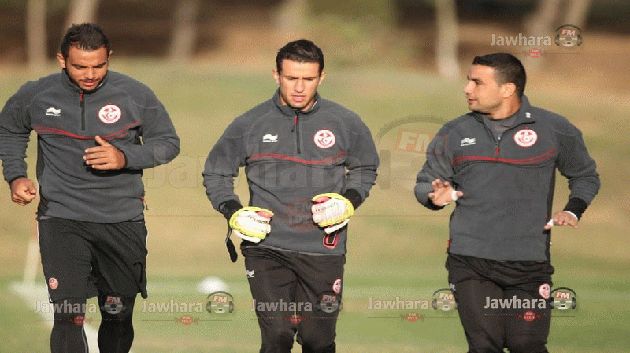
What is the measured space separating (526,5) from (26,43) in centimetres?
735

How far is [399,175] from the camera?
13.4m

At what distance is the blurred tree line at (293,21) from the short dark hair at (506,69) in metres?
12.6

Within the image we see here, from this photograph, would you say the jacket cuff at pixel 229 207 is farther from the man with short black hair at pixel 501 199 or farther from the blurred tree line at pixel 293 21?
the blurred tree line at pixel 293 21

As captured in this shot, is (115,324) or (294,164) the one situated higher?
(294,164)

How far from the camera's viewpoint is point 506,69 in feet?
28.8

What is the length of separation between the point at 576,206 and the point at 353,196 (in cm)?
130

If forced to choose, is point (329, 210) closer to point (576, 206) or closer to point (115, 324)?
point (576, 206)

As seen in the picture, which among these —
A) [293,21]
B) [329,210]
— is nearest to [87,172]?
[329,210]

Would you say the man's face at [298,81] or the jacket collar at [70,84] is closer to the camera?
the man's face at [298,81]

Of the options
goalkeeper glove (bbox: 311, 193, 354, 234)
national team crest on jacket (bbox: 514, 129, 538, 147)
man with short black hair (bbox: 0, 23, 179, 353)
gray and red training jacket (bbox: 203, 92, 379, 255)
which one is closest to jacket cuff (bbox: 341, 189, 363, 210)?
gray and red training jacket (bbox: 203, 92, 379, 255)

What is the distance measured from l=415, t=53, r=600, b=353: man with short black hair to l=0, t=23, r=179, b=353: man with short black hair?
5.97 feet

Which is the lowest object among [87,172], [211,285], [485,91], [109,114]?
[211,285]

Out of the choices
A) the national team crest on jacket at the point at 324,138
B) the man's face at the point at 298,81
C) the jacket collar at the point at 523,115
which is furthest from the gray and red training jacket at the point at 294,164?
the jacket collar at the point at 523,115

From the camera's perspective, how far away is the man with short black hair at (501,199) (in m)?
8.59
